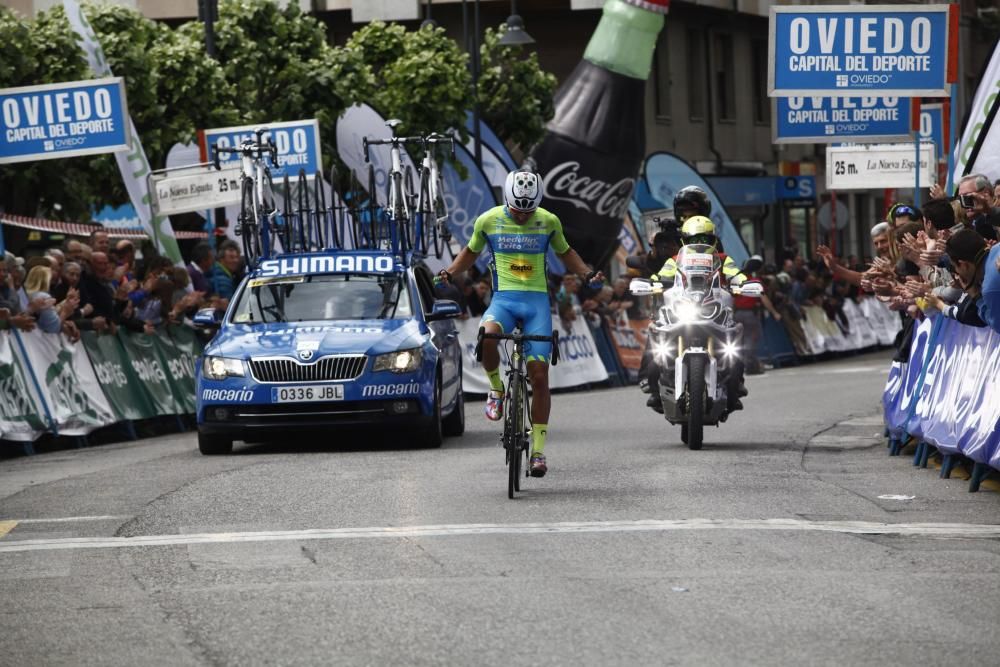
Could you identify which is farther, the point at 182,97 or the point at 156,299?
the point at 182,97

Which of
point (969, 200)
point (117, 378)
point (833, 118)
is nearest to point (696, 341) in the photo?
point (969, 200)

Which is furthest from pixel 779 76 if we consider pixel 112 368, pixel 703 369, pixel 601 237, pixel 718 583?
pixel 601 237

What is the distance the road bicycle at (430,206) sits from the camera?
21.8 metres

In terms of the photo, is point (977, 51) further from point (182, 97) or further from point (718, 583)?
point (718, 583)

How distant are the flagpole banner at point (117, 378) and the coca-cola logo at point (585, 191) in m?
18.8

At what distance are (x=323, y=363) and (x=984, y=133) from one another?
5.78 m

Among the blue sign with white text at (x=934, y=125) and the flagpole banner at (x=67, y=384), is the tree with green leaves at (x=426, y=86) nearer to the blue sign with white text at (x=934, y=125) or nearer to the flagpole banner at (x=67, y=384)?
the blue sign with white text at (x=934, y=125)

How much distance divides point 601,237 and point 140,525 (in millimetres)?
27520

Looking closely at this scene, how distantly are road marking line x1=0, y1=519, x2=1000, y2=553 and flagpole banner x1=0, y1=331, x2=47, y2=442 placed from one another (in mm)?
7332

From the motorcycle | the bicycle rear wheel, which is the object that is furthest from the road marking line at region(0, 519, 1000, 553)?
the motorcycle

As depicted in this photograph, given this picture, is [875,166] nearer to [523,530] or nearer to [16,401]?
[16,401]

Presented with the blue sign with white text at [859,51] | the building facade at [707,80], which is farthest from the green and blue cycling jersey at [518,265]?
the building facade at [707,80]

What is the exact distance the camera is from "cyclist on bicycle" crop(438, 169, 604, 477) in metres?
13.0

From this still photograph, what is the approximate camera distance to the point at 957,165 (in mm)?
18109
